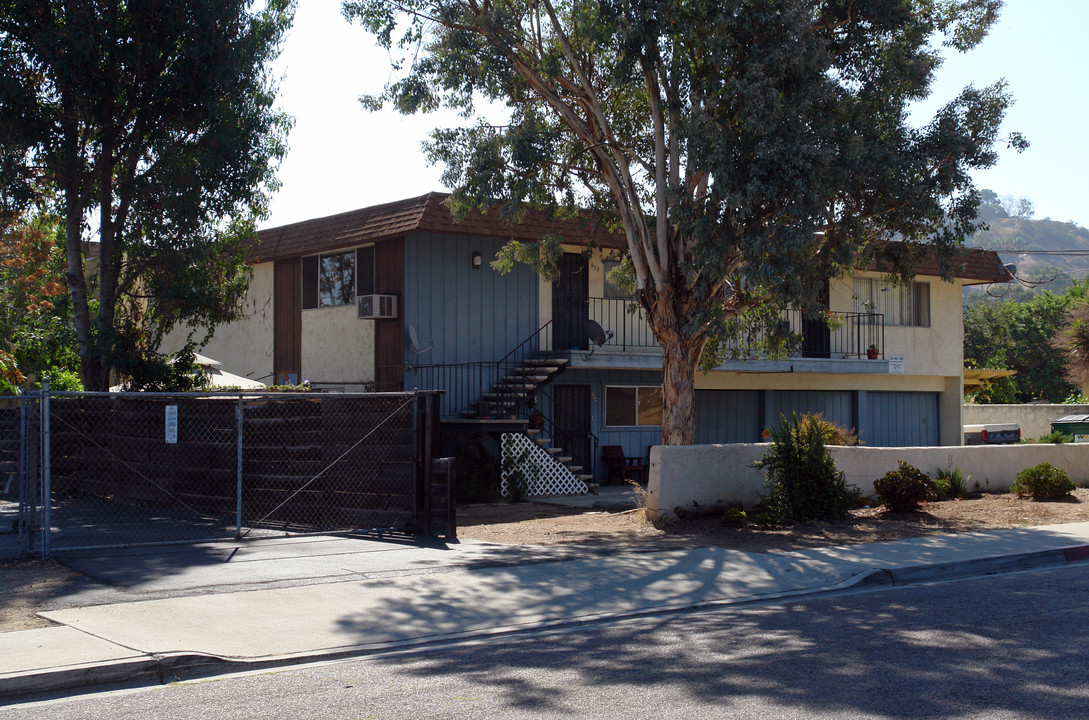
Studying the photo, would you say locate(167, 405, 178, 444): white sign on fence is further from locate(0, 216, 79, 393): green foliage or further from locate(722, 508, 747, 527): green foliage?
locate(0, 216, 79, 393): green foliage

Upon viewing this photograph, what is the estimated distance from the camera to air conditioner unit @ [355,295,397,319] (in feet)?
65.6

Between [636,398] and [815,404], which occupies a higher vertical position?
[636,398]

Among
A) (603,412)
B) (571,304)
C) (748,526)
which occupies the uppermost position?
(571,304)

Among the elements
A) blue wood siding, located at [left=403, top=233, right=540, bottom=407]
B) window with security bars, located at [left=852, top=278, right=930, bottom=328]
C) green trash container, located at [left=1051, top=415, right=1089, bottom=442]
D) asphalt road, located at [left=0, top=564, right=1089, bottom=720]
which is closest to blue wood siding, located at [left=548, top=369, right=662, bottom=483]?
blue wood siding, located at [left=403, top=233, right=540, bottom=407]

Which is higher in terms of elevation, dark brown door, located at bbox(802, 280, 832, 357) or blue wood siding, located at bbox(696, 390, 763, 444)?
dark brown door, located at bbox(802, 280, 832, 357)

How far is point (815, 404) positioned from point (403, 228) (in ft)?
42.5

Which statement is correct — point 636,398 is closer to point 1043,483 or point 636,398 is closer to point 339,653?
point 1043,483

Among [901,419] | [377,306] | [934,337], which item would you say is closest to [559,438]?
[377,306]

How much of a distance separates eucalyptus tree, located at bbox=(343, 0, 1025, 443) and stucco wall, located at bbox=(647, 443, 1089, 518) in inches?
46.8

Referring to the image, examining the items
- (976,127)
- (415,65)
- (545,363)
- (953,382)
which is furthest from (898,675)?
(953,382)

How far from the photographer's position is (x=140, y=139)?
1683 centimetres

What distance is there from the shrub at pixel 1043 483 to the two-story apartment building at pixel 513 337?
5.37 meters

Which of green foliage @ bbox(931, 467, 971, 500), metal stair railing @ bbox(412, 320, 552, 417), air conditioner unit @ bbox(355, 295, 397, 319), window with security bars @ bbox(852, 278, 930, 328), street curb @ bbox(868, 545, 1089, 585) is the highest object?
window with security bars @ bbox(852, 278, 930, 328)

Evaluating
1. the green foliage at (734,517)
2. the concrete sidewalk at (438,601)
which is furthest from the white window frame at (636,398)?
the concrete sidewalk at (438,601)
